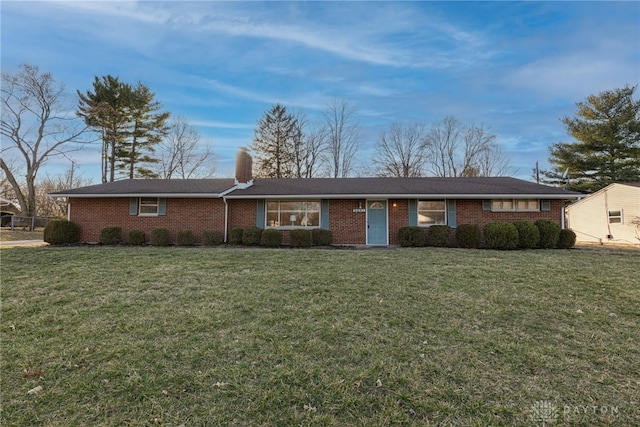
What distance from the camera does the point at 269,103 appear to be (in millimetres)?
28516

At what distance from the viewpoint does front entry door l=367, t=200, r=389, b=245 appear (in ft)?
42.9

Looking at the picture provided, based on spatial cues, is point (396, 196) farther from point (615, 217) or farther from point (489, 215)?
point (615, 217)

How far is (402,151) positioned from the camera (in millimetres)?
27016

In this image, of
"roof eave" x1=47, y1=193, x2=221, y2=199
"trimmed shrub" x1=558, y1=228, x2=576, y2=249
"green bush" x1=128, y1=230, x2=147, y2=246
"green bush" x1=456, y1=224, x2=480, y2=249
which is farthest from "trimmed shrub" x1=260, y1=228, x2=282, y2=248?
"trimmed shrub" x1=558, y1=228, x2=576, y2=249

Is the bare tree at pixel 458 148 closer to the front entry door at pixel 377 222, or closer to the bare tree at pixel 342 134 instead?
the bare tree at pixel 342 134

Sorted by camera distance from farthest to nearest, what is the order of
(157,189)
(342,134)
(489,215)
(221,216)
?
(342,134) → (157,189) → (221,216) → (489,215)

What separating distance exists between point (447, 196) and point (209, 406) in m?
11.9

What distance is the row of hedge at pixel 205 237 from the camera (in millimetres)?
12094

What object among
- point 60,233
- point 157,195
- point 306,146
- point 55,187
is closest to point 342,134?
point 306,146

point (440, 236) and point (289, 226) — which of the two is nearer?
point (440, 236)

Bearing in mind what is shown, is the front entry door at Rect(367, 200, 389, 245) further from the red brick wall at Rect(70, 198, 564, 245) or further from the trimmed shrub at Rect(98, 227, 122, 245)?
the trimmed shrub at Rect(98, 227, 122, 245)

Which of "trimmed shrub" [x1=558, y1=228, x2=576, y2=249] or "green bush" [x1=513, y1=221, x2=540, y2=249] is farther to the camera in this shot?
"trimmed shrub" [x1=558, y1=228, x2=576, y2=249]

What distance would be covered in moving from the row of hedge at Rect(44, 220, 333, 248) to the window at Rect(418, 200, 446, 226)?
159 inches

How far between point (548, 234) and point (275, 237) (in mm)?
10439
